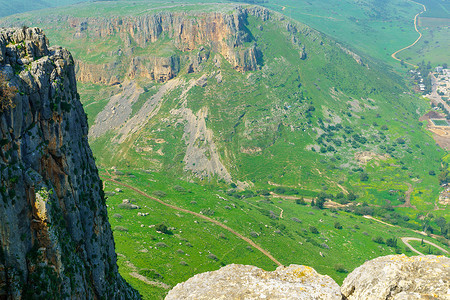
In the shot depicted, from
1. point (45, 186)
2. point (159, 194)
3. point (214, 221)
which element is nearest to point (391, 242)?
point (214, 221)

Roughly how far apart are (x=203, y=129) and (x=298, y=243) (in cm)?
9657

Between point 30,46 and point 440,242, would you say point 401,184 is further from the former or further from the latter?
point 30,46

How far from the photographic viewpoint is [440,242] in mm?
133375

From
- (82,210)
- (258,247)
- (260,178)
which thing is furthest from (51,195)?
(260,178)

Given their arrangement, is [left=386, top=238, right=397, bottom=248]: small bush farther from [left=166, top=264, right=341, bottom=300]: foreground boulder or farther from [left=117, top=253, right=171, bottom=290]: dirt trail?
[left=166, top=264, right=341, bottom=300]: foreground boulder

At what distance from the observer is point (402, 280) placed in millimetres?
19062

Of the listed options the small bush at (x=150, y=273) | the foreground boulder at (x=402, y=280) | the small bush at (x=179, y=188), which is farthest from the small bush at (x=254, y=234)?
the foreground boulder at (x=402, y=280)

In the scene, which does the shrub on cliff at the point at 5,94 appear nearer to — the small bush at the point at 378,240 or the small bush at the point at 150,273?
the small bush at the point at 150,273

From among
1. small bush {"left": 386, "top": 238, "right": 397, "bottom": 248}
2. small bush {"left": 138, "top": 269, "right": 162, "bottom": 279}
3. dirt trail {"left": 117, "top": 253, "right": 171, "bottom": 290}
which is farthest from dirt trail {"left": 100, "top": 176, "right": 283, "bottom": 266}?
small bush {"left": 386, "top": 238, "right": 397, "bottom": 248}

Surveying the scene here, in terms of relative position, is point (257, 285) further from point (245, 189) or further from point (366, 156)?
point (366, 156)

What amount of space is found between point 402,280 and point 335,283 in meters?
4.29

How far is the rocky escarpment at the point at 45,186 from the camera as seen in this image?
74.9 ft

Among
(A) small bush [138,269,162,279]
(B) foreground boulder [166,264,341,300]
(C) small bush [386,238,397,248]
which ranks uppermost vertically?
(B) foreground boulder [166,264,341,300]

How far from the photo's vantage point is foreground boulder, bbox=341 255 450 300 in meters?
17.9
